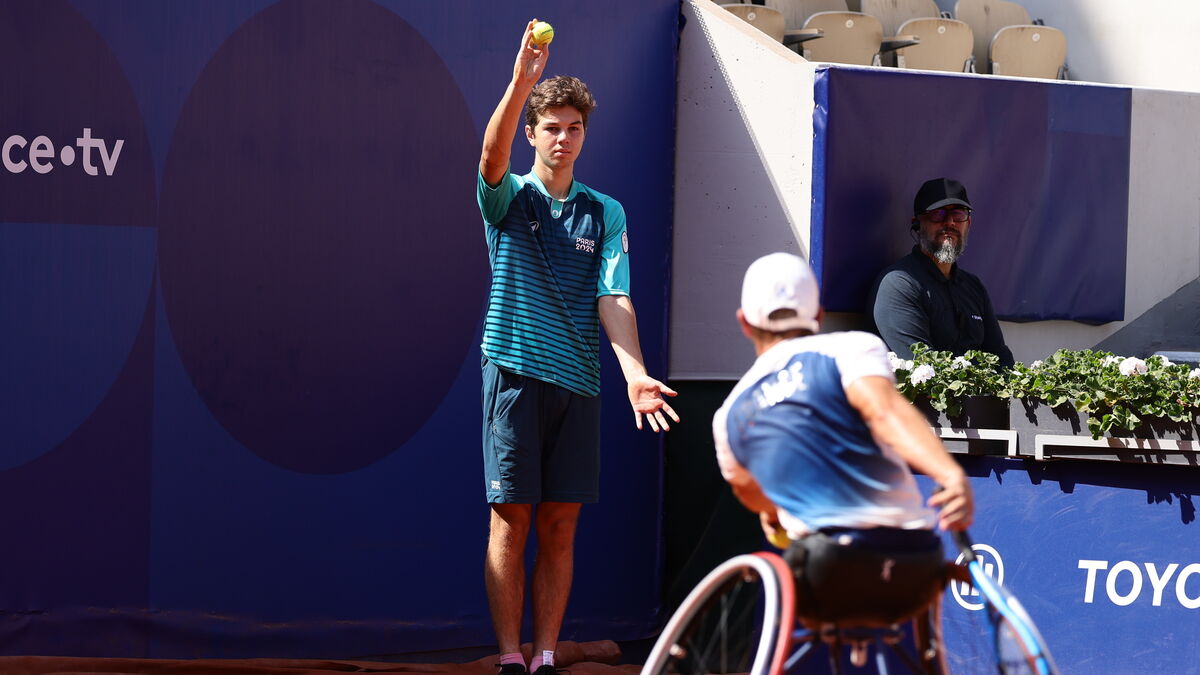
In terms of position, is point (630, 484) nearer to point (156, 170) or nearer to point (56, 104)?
point (156, 170)

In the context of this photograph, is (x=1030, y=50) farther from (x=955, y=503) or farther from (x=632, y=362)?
(x=955, y=503)

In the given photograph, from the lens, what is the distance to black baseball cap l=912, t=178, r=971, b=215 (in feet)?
19.3

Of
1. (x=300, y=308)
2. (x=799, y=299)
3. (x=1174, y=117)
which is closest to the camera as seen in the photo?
(x=799, y=299)

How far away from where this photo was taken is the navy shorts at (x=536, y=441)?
4.70 meters

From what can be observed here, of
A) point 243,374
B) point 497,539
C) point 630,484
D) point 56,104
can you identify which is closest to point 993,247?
point 630,484

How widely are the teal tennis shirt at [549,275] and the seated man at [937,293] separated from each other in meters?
1.38

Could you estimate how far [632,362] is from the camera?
4.55 m

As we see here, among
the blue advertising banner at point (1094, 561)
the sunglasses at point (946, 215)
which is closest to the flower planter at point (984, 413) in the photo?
the blue advertising banner at point (1094, 561)

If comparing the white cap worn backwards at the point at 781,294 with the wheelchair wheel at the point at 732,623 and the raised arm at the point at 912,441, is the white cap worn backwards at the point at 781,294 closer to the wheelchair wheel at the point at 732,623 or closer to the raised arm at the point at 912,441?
the raised arm at the point at 912,441

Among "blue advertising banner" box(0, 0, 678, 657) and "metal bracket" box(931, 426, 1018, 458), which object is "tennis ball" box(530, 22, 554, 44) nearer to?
"blue advertising banner" box(0, 0, 678, 657)

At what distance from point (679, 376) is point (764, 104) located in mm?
1251

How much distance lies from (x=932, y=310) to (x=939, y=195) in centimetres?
51

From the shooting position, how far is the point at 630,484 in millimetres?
6051

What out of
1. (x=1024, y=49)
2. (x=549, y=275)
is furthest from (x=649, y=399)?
(x=1024, y=49)
